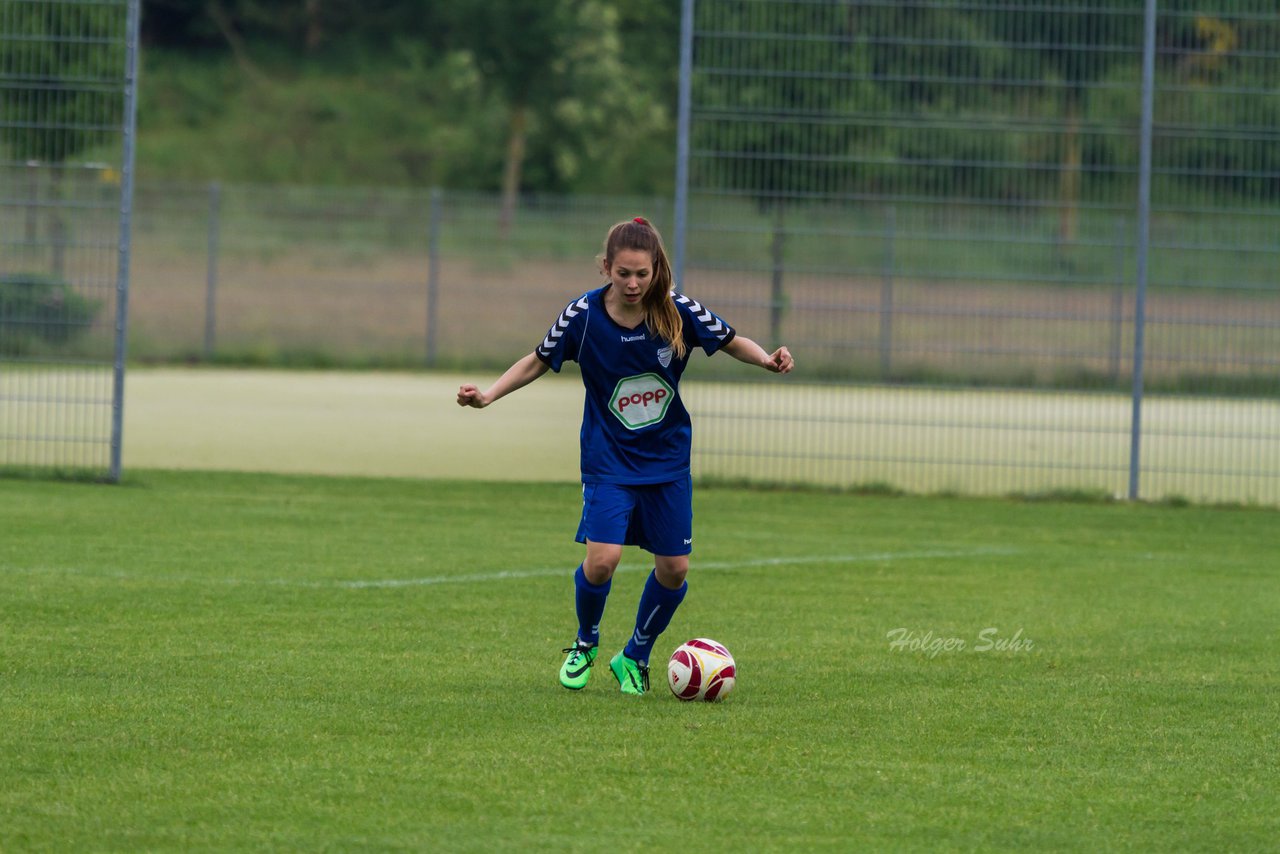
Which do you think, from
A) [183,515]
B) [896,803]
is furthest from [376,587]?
[896,803]

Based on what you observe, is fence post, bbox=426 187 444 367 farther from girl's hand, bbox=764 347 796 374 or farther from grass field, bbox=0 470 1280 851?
girl's hand, bbox=764 347 796 374

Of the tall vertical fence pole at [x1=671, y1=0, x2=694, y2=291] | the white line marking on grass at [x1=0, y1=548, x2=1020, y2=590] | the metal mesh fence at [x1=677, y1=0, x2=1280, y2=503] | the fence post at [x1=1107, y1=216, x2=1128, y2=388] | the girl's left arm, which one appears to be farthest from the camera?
the fence post at [x1=1107, y1=216, x2=1128, y2=388]

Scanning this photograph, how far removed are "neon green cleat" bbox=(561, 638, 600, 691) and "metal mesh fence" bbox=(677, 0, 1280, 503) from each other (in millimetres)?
7326

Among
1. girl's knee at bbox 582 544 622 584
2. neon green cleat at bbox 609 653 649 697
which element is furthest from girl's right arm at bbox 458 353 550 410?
neon green cleat at bbox 609 653 649 697

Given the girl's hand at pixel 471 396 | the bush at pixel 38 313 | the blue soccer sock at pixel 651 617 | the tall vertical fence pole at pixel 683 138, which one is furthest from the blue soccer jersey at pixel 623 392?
the bush at pixel 38 313

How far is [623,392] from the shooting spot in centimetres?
673

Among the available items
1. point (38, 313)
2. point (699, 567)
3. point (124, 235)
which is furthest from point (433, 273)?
point (699, 567)

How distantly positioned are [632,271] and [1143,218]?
8405 millimetres

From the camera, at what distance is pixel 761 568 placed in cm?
1007

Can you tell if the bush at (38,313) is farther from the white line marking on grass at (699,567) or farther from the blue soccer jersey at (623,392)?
the blue soccer jersey at (623,392)

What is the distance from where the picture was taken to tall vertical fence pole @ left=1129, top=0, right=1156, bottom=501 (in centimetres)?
1377

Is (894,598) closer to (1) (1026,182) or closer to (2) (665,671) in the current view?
(2) (665,671)

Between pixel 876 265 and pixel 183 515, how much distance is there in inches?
238

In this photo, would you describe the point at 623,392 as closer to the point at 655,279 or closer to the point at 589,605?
the point at 655,279
